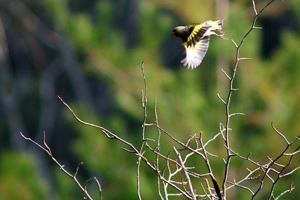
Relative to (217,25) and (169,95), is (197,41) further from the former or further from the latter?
(169,95)

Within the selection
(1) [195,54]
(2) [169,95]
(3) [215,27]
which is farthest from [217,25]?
(2) [169,95]

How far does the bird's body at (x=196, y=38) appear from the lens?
362 cm

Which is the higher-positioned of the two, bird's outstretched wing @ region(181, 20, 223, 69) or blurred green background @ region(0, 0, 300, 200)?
blurred green background @ region(0, 0, 300, 200)

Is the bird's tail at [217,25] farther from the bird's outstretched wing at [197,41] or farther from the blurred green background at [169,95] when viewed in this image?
the blurred green background at [169,95]

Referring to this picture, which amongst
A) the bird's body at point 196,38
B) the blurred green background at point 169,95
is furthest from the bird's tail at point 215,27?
the blurred green background at point 169,95

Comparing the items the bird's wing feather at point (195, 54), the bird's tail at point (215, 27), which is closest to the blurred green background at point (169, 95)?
the bird's wing feather at point (195, 54)

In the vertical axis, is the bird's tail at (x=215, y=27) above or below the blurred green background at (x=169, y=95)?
below

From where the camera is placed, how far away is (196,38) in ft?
11.9

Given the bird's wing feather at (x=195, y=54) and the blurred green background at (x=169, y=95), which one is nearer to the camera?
the bird's wing feather at (x=195, y=54)

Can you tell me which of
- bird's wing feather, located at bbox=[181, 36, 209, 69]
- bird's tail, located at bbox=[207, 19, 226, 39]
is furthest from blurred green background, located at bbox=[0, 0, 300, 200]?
bird's tail, located at bbox=[207, 19, 226, 39]

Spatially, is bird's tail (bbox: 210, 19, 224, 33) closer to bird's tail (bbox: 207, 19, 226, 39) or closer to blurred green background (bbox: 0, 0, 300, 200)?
bird's tail (bbox: 207, 19, 226, 39)

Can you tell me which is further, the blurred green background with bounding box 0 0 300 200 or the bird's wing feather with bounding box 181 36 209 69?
the blurred green background with bounding box 0 0 300 200

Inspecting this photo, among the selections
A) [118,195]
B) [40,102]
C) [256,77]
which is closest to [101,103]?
[40,102]

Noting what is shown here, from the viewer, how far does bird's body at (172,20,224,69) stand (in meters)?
3.62
